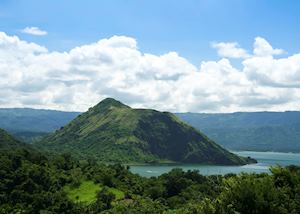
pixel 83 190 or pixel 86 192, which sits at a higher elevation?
pixel 83 190

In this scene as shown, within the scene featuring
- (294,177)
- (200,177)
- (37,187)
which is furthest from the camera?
(200,177)

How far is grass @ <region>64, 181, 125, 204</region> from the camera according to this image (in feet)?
416

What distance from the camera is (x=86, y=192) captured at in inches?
5212

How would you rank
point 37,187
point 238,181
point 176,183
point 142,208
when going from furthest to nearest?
point 176,183
point 37,187
point 142,208
point 238,181

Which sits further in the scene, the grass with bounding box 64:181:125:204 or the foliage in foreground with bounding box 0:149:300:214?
the grass with bounding box 64:181:125:204

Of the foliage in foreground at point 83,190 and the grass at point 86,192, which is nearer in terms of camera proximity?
the foliage in foreground at point 83,190

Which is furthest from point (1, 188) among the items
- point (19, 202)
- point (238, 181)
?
point (238, 181)

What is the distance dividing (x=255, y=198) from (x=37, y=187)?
8798 centimetres

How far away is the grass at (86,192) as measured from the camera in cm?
12669

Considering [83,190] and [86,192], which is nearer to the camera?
[86,192]

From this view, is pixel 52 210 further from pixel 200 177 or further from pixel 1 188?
pixel 200 177

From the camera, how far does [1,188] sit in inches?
4845

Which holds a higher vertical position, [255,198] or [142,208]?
[255,198]

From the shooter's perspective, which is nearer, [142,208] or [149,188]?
[142,208]
